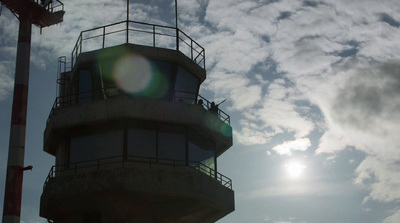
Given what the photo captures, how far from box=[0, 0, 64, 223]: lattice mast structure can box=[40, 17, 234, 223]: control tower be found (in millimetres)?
2183

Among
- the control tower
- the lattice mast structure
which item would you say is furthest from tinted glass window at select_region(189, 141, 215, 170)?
the lattice mast structure

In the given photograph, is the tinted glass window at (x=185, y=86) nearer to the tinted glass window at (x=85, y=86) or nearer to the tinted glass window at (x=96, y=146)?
the tinted glass window at (x=96, y=146)

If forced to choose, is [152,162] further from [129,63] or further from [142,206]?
[129,63]

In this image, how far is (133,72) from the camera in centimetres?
3491

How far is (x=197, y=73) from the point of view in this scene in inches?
1468

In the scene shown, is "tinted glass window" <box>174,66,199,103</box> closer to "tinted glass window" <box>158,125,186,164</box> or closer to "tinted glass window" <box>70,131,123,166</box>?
"tinted glass window" <box>158,125,186,164</box>

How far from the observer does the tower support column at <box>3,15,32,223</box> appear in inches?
1407

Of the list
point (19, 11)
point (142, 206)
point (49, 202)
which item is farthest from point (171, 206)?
point (19, 11)

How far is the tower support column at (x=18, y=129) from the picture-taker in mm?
35750

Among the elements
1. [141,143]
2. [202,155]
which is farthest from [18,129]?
[202,155]

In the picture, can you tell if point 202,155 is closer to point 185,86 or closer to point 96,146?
point 185,86

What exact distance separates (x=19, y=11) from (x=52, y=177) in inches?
617

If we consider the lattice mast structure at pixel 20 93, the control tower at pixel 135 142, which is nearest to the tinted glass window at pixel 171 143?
the control tower at pixel 135 142

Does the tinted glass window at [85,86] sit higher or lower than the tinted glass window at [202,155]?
higher
